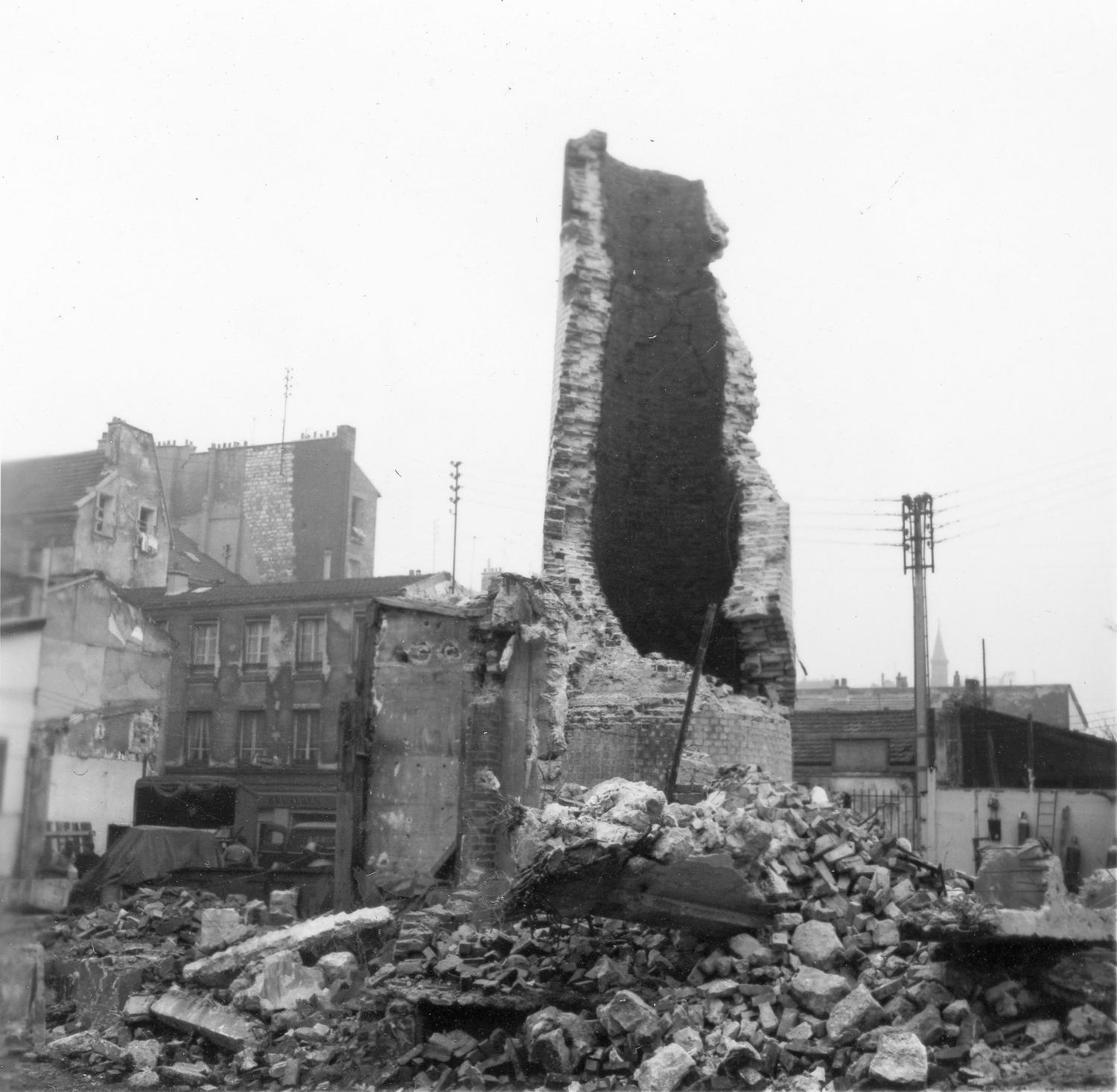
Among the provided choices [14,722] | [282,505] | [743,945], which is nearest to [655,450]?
[743,945]

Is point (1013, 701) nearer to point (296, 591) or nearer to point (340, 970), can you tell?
point (296, 591)

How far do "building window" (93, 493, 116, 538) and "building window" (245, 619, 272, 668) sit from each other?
663 inches

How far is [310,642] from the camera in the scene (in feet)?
88.5

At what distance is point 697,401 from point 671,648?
264cm

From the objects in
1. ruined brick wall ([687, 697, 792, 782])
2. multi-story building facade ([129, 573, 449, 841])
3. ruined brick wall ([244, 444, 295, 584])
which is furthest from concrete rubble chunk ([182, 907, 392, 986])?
ruined brick wall ([244, 444, 295, 584])

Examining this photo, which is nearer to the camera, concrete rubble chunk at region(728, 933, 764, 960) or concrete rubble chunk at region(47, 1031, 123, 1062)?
concrete rubble chunk at region(728, 933, 764, 960)

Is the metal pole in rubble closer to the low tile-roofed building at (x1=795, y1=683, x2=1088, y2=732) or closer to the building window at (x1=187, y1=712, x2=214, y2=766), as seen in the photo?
the building window at (x1=187, y1=712, x2=214, y2=766)

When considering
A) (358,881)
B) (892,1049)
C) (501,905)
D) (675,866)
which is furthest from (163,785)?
(892,1049)

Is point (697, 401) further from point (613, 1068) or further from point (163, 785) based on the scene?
point (163, 785)

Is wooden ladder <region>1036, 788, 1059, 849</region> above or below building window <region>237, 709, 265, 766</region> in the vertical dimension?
below

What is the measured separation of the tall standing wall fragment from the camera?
11125mm

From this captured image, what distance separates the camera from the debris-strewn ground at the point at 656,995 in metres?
Result: 5.89

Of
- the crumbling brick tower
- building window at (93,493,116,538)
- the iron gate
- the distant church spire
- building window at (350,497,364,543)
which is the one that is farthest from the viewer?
the distant church spire

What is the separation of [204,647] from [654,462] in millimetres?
18137
